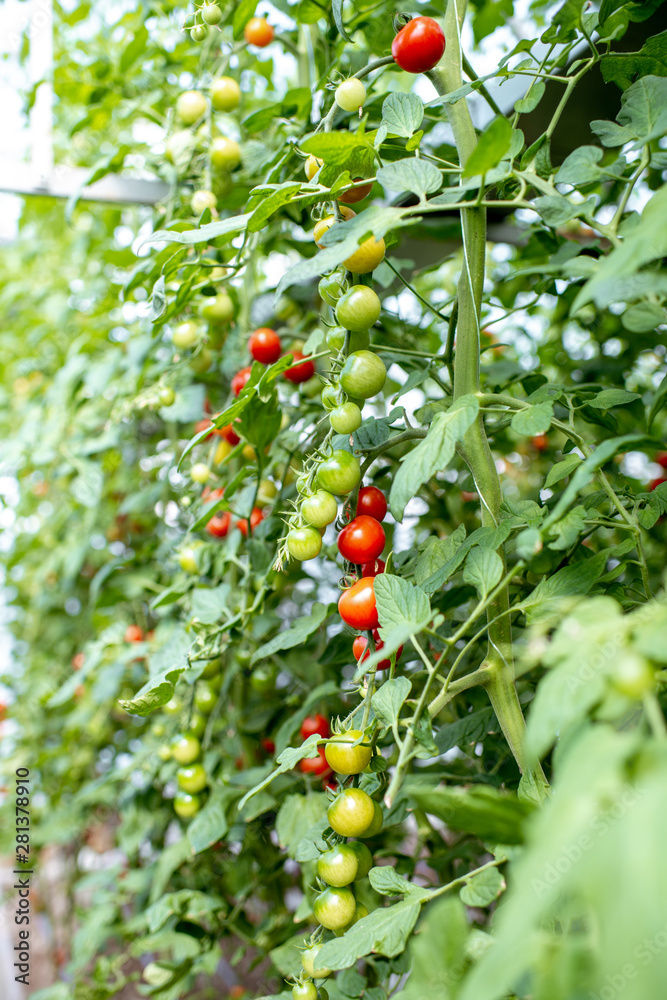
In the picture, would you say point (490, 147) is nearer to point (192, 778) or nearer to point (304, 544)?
point (304, 544)

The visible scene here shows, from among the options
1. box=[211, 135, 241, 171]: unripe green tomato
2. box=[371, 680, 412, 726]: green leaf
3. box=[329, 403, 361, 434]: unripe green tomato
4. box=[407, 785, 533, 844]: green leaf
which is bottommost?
box=[371, 680, 412, 726]: green leaf

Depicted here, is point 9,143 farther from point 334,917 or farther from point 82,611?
point 334,917

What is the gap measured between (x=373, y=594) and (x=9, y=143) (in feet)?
4.63

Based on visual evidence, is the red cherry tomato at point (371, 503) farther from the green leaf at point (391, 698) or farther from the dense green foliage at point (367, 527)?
the green leaf at point (391, 698)

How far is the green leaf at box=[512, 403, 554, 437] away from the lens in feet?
1.51

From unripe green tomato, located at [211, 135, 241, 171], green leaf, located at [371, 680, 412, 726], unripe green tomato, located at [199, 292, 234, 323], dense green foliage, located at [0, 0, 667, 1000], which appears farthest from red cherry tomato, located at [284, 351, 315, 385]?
green leaf, located at [371, 680, 412, 726]

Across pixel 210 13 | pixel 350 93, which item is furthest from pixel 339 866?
pixel 210 13

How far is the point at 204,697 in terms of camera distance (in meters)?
0.89

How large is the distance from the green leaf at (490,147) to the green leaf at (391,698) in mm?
317

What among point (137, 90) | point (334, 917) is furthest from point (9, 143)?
point (334, 917)

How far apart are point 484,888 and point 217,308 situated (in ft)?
2.28

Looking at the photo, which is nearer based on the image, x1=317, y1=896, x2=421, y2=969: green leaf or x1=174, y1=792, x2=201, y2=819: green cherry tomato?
x1=317, y1=896, x2=421, y2=969: green leaf

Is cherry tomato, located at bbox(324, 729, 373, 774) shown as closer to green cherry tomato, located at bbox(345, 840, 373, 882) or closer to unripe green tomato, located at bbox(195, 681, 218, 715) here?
green cherry tomato, located at bbox(345, 840, 373, 882)

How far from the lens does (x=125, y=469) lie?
1373 mm
